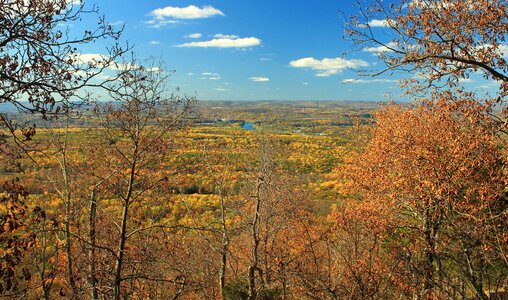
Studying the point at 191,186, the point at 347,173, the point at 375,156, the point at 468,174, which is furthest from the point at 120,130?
the point at 191,186

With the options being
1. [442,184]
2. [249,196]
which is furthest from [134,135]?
[442,184]

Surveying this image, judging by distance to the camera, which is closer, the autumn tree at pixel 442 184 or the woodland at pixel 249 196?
the woodland at pixel 249 196

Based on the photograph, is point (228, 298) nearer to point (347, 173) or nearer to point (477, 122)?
point (477, 122)

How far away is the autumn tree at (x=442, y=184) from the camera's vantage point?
840 centimetres

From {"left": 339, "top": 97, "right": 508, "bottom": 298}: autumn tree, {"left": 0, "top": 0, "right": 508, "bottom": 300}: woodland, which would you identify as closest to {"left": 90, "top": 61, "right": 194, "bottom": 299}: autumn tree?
{"left": 0, "top": 0, "right": 508, "bottom": 300}: woodland

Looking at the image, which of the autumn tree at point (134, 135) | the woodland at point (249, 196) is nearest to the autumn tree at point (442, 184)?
the woodland at point (249, 196)

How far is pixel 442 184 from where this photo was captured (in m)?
9.36

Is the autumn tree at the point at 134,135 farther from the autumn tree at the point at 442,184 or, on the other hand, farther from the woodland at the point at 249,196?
the autumn tree at the point at 442,184

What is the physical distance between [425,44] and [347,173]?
11.6 m

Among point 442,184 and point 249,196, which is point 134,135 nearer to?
point 249,196

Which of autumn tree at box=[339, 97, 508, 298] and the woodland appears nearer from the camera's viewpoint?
the woodland

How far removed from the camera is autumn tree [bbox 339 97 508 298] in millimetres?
8398

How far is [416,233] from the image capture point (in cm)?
1251

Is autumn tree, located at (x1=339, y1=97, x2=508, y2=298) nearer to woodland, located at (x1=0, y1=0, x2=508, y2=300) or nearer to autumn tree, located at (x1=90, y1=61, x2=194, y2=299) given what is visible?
woodland, located at (x1=0, y1=0, x2=508, y2=300)
